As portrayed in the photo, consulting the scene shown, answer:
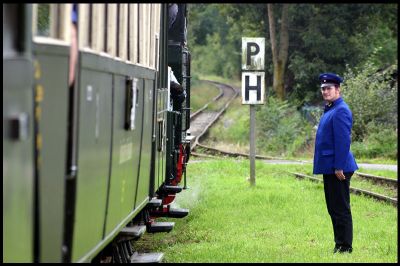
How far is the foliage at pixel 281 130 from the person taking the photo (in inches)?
1175

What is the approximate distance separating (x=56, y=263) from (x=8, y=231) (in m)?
0.72

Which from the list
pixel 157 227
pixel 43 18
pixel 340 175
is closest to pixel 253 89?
pixel 157 227

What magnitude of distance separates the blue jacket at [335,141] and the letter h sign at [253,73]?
696 cm

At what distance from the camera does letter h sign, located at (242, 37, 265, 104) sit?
15.3 m

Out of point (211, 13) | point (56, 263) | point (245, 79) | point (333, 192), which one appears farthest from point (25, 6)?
point (211, 13)

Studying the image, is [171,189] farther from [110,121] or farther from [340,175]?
[110,121]

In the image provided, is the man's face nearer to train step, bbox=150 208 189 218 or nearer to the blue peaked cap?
the blue peaked cap

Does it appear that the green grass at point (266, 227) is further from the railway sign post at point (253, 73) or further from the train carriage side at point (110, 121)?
the train carriage side at point (110, 121)

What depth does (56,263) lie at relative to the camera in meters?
4.27

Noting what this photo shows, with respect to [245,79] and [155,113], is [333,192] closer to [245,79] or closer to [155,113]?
[155,113]

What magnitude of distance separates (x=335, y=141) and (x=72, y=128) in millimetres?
4377

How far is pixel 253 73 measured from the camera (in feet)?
50.2

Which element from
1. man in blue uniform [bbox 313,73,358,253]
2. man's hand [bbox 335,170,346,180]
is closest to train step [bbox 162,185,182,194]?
man in blue uniform [bbox 313,73,358,253]

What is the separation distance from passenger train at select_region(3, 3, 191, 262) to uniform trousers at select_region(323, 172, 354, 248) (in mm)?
1994
